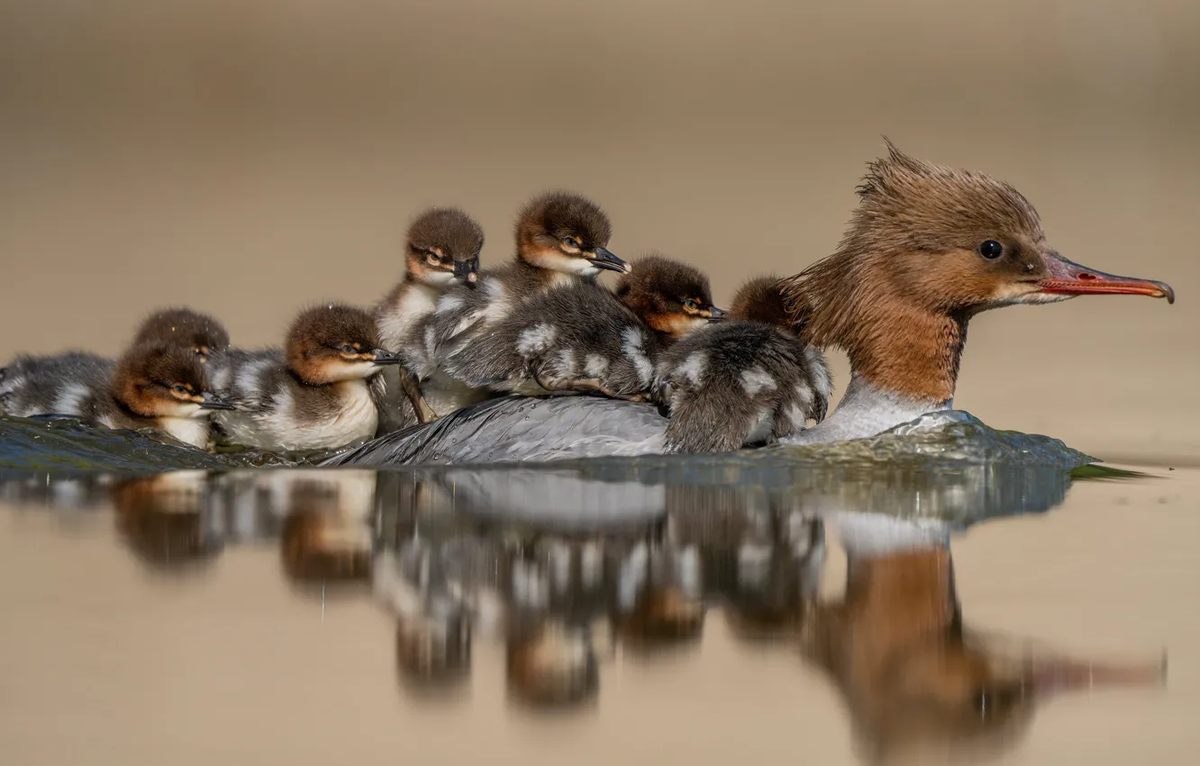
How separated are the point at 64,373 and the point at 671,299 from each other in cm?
267

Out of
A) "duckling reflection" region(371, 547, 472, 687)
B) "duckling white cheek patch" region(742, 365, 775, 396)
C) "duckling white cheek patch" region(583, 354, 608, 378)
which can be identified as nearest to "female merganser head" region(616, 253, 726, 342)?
"duckling white cheek patch" region(583, 354, 608, 378)

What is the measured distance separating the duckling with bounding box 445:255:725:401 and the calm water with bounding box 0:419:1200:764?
1.99ft

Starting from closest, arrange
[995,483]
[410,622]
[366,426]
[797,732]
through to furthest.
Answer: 1. [797,732]
2. [410,622]
3. [995,483]
4. [366,426]

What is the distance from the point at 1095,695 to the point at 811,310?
10.8 ft

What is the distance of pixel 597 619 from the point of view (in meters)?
3.92

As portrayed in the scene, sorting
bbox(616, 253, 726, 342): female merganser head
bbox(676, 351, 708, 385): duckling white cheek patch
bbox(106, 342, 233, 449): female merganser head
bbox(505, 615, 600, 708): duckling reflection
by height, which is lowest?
bbox(505, 615, 600, 708): duckling reflection

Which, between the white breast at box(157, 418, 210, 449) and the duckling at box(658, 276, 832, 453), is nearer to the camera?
the duckling at box(658, 276, 832, 453)

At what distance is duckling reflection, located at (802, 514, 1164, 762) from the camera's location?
327 cm

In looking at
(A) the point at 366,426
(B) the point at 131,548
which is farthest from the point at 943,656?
(A) the point at 366,426

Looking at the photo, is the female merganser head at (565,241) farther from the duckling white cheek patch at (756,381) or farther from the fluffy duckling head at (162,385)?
the fluffy duckling head at (162,385)

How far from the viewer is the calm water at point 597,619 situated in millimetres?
3273

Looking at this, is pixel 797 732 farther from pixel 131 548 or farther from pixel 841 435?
pixel 841 435

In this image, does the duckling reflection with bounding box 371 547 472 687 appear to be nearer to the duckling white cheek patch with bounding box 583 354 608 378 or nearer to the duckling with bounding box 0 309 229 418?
the duckling white cheek patch with bounding box 583 354 608 378

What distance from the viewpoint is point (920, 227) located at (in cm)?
630
